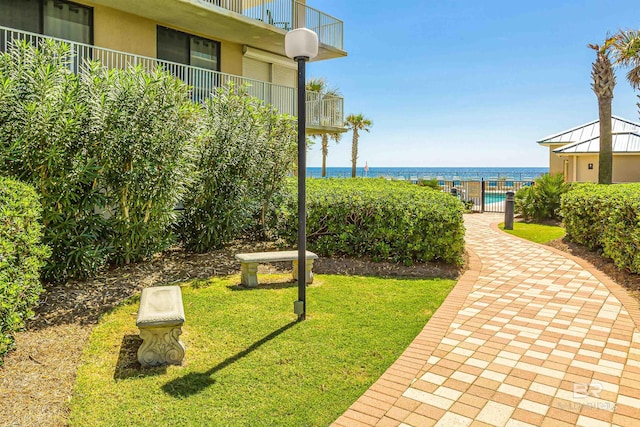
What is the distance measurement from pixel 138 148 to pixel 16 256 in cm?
266

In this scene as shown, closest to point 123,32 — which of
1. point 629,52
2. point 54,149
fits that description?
point 54,149

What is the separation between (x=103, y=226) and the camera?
6.52 metres

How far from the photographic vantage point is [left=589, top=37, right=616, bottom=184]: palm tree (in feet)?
51.9

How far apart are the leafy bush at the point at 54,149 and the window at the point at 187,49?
21.7ft

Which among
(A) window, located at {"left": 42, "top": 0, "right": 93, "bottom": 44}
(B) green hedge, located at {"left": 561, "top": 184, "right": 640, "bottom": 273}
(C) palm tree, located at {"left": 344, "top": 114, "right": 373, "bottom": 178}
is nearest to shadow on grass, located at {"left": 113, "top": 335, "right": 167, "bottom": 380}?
(B) green hedge, located at {"left": 561, "top": 184, "right": 640, "bottom": 273}

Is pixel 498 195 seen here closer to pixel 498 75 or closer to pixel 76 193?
pixel 498 75

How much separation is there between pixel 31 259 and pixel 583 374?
5288 mm

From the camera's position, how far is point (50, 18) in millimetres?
9898

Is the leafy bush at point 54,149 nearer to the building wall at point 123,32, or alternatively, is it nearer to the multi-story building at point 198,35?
the multi-story building at point 198,35

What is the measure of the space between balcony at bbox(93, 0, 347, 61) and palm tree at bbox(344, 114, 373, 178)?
1116 inches

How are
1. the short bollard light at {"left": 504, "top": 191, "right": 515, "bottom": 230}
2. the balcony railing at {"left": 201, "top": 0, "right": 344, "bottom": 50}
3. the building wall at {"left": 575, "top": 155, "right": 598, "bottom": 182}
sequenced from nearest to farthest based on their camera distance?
the balcony railing at {"left": 201, "top": 0, "right": 344, "bottom": 50} < the short bollard light at {"left": 504, "top": 191, "right": 515, "bottom": 230} < the building wall at {"left": 575, "top": 155, "right": 598, "bottom": 182}

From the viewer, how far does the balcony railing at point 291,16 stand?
12859mm

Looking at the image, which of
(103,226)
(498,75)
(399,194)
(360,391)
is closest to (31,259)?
(103,226)

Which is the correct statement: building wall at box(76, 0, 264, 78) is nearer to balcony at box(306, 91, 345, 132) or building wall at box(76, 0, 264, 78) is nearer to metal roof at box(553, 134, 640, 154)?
balcony at box(306, 91, 345, 132)
